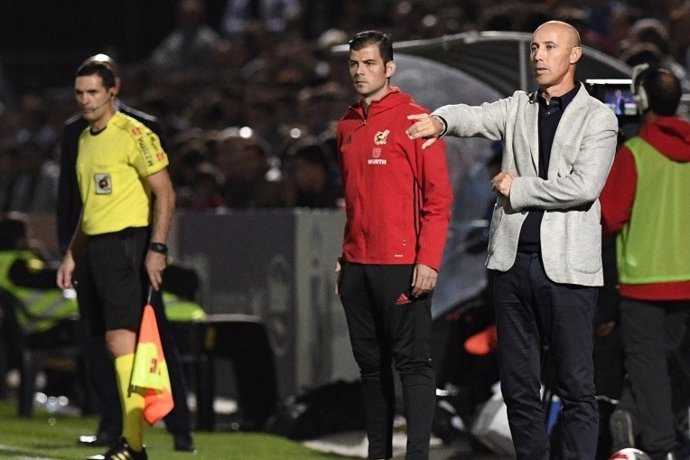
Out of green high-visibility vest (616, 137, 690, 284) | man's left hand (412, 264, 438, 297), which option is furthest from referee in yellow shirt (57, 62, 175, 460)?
green high-visibility vest (616, 137, 690, 284)

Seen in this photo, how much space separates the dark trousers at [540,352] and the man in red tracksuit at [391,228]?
68 centimetres

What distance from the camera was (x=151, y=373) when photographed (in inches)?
363

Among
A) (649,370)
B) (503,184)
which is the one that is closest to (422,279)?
(503,184)

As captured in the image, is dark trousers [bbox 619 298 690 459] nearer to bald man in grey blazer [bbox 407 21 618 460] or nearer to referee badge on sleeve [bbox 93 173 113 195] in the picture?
bald man in grey blazer [bbox 407 21 618 460]

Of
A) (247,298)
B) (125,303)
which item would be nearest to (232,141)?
(247,298)

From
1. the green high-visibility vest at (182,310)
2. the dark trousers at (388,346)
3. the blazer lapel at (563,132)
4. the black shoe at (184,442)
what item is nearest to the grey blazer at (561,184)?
the blazer lapel at (563,132)

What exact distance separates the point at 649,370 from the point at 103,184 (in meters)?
2.91

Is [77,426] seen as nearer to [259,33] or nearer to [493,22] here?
[493,22]

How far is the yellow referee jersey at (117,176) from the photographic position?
9438 millimetres

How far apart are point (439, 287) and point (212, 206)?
3.40 metres

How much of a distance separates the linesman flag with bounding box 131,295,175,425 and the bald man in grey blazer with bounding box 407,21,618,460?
2154 millimetres

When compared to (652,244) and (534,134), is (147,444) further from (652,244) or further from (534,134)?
(534,134)

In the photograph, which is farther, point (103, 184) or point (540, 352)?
point (103, 184)

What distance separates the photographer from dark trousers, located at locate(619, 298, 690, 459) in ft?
29.4
